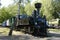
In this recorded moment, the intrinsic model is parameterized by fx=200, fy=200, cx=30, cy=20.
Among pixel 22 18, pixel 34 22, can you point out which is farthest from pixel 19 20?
pixel 34 22

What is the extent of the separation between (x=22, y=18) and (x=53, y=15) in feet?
90.6

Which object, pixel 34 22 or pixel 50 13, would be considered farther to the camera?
pixel 50 13

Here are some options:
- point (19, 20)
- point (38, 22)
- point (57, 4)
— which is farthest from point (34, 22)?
point (57, 4)

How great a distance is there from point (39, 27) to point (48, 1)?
1035 inches

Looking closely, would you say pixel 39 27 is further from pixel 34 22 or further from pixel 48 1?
pixel 48 1

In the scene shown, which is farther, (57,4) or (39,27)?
(57,4)

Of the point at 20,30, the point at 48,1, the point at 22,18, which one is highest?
the point at 48,1

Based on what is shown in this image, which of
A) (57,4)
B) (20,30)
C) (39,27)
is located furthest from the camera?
(57,4)

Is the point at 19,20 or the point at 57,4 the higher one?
the point at 57,4

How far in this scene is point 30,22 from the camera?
64.4 feet

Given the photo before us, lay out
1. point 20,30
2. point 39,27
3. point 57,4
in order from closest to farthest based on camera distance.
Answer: point 39,27, point 20,30, point 57,4

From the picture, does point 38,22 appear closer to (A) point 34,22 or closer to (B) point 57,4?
(A) point 34,22

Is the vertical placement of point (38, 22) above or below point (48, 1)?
below

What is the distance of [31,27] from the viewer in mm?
19781
